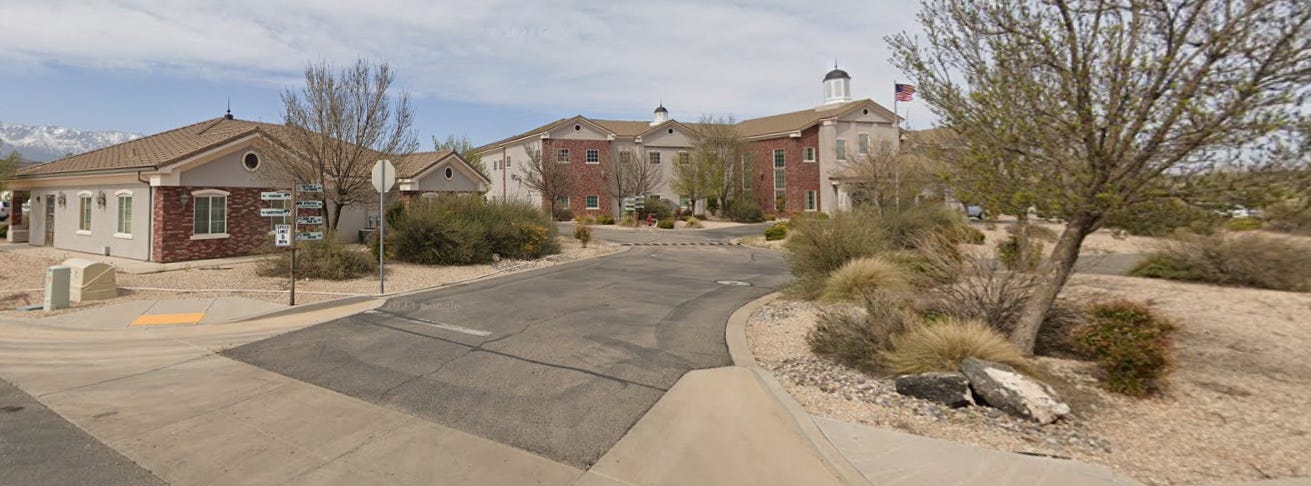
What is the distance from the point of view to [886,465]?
4273 millimetres

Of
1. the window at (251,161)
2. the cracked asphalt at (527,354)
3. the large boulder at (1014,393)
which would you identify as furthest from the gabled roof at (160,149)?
the large boulder at (1014,393)

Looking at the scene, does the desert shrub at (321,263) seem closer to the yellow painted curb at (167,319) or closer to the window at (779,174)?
the yellow painted curb at (167,319)

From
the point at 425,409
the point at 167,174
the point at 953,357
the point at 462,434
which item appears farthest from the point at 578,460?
the point at 167,174

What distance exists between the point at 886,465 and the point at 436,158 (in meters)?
26.0

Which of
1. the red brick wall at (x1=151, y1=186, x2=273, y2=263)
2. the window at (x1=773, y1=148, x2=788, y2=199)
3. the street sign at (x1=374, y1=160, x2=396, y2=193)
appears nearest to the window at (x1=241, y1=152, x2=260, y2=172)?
the red brick wall at (x1=151, y1=186, x2=273, y2=263)

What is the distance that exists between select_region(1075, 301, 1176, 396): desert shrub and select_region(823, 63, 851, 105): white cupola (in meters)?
44.8

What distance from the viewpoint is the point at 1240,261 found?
10.7 m

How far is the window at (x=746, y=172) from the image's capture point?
4534 centimetres

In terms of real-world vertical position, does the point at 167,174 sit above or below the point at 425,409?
above

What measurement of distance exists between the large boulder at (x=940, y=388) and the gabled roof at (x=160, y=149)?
746 inches

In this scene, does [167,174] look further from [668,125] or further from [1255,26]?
[668,125]

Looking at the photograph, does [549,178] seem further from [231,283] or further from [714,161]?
[231,283]

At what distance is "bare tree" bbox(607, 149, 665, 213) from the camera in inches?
1700

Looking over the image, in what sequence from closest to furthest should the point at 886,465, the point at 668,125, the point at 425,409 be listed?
the point at 886,465
the point at 425,409
the point at 668,125
